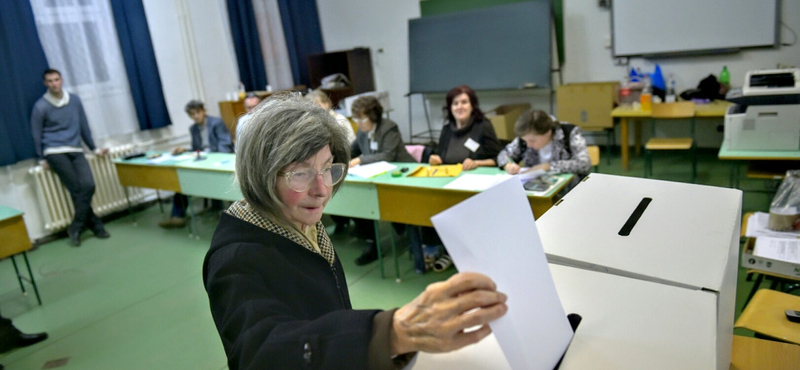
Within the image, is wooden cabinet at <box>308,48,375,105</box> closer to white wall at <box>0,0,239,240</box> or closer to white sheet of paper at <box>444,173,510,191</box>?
white wall at <box>0,0,239,240</box>

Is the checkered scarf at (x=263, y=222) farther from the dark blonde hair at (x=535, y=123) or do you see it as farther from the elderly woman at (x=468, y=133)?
the elderly woman at (x=468, y=133)

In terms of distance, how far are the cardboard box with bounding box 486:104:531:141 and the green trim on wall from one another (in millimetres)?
724

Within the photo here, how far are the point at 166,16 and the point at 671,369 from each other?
6.14 metres

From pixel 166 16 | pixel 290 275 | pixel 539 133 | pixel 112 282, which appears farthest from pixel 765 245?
pixel 166 16

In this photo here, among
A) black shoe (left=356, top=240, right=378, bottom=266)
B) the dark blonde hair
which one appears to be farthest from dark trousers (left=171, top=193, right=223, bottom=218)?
the dark blonde hair

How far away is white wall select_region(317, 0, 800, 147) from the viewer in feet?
16.0

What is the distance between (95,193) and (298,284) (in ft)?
17.1

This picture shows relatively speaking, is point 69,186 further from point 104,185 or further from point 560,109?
point 560,109

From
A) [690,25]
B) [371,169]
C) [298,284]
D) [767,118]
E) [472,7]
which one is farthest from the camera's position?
[472,7]

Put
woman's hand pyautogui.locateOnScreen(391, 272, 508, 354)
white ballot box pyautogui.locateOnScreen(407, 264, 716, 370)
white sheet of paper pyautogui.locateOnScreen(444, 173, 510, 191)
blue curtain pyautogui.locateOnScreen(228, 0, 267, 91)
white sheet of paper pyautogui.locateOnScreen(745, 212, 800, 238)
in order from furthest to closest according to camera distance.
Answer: blue curtain pyautogui.locateOnScreen(228, 0, 267, 91)
white sheet of paper pyautogui.locateOnScreen(444, 173, 510, 191)
white sheet of paper pyautogui.locateOnScreen(745, 212, 800, 238)
white ballot box pyautogui.locateOnScreen(407, 264, 716, 370)
woman's hand pyautogui.locateOnScreen(391, 272, 508, 354)

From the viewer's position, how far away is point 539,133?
9.87ft

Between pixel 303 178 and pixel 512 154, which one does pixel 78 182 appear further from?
pixel 303 178

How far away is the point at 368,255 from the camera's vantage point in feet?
12.1

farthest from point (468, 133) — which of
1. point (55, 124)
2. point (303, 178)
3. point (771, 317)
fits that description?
point (55, 124)
